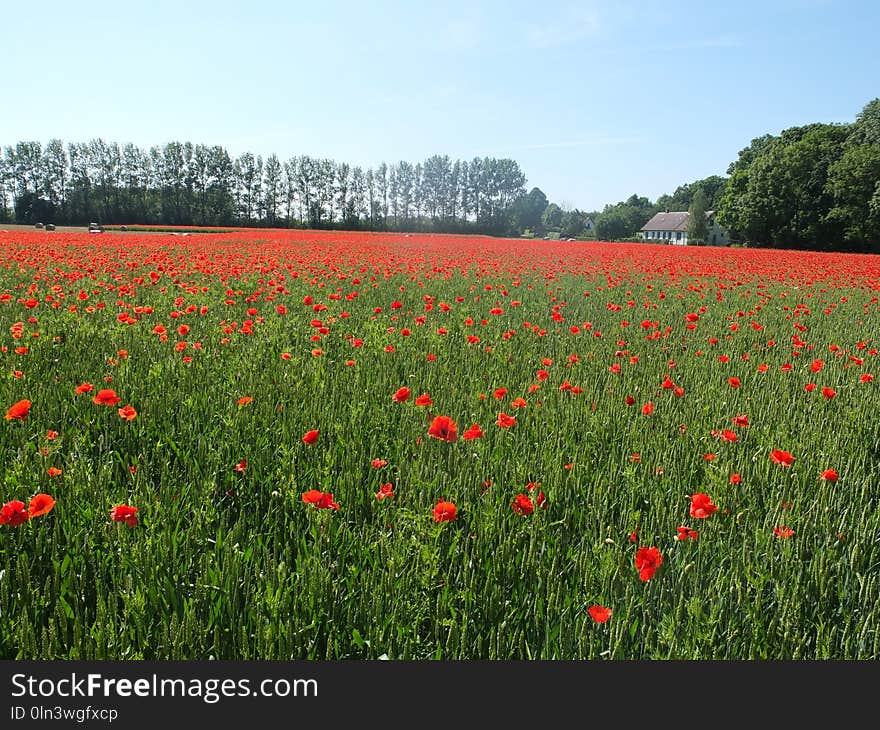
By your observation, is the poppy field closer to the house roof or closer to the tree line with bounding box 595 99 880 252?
the tree line with bounding box 595 99 880 252

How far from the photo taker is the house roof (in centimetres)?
9700

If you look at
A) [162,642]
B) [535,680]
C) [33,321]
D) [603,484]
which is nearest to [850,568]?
[603,484]

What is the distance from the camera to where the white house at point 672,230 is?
9125 cm

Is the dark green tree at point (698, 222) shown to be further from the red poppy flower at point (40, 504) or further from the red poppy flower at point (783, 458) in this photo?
the red poppy flower at point (40, 504)

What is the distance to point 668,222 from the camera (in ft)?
327

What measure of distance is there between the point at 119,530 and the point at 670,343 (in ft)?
19.2

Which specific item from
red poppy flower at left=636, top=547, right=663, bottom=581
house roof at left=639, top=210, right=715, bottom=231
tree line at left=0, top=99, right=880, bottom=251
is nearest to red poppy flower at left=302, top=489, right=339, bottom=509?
red poppy flower at left=636, top=547, right=663, bottom=581

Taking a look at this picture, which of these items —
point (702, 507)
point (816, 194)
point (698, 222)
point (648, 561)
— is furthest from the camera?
point (698, 222)

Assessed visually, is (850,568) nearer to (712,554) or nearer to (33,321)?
(712,554)

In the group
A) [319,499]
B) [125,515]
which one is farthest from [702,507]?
[125,515]

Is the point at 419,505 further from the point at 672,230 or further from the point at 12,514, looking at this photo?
the point at 672,230

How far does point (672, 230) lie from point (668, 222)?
274 cm

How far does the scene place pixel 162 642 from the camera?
5.81 ft

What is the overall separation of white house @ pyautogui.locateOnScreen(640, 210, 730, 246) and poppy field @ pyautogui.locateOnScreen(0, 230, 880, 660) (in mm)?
94050
